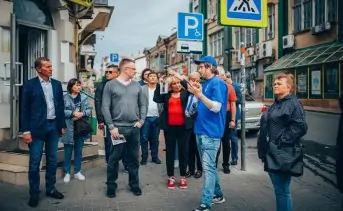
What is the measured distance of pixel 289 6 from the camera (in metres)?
25.0

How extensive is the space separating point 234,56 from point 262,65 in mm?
5714

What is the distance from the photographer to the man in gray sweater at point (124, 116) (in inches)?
209

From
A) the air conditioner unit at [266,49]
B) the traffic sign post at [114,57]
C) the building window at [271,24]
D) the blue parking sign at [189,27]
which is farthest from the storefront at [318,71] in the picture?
the blue parking sign at [189,27]

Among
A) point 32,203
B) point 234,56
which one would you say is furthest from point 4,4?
point 234,56

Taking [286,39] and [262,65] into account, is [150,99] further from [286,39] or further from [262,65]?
[262,65]

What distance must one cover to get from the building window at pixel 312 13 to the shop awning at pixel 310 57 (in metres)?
1.45

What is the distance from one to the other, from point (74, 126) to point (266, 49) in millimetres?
21982

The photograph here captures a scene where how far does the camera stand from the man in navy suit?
5.02 meters

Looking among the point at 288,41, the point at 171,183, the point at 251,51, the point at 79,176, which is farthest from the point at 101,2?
the point at 251,51

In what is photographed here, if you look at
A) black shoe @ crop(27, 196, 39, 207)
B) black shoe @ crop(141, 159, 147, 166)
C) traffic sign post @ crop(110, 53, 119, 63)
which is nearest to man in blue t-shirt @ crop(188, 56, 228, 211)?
black shoe @ crop(27, 196, 39, 207)

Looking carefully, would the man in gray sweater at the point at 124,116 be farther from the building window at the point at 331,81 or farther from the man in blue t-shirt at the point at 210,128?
the building window at the point at 331,81

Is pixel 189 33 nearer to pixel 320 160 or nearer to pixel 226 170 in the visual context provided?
pixel 226 170

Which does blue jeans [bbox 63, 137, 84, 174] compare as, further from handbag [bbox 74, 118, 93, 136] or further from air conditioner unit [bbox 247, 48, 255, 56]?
air conditioner unit [bbox 247, 48, 255, 56]

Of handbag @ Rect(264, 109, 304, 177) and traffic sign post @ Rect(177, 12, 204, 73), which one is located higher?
traffic sign post @ Rect(177, 12, 204, 73)
